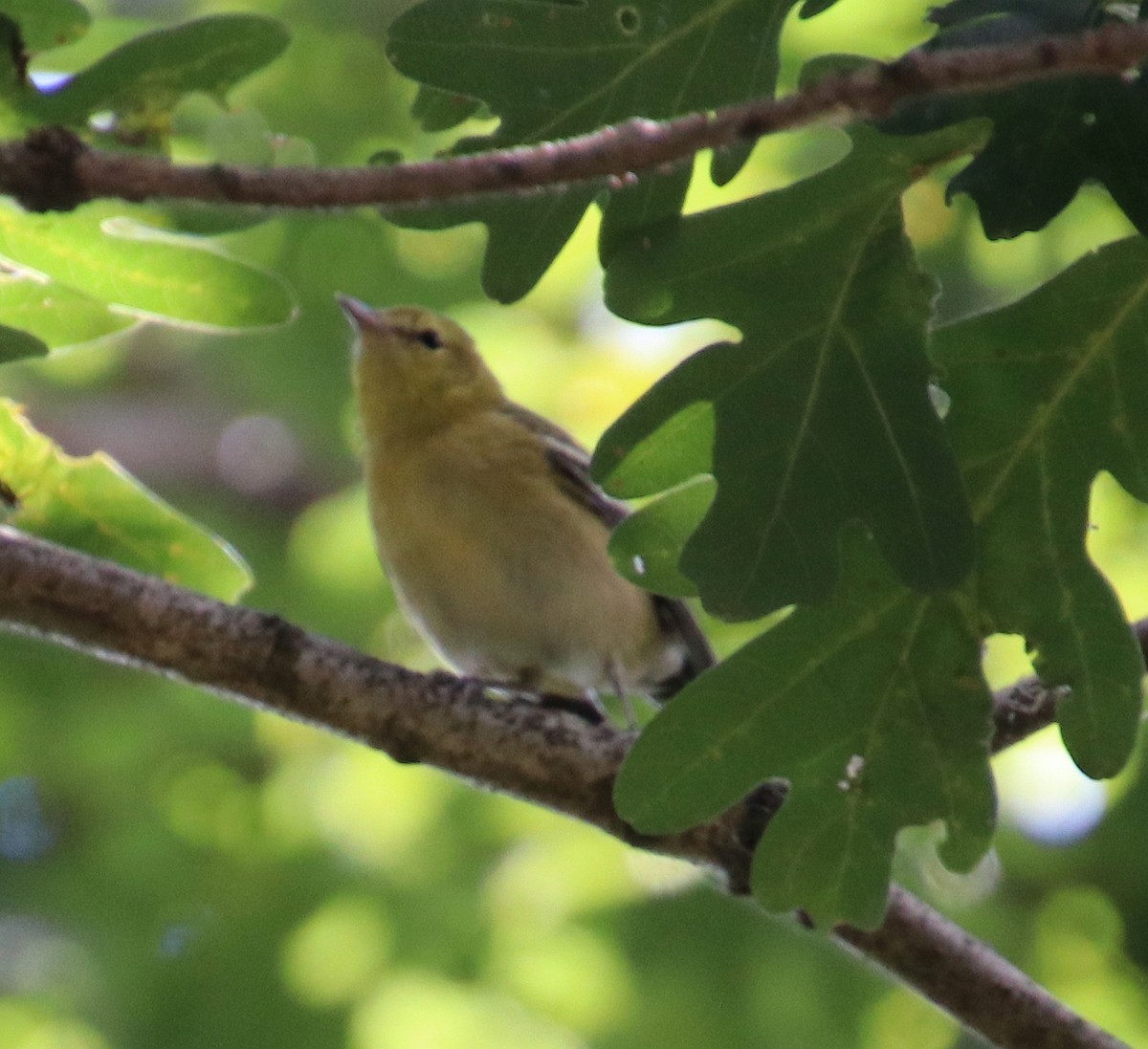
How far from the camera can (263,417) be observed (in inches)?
444

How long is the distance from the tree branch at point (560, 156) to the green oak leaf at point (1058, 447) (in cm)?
108

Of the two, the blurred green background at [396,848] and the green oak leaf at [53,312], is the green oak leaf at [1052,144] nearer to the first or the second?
the green oak leaf at [53,312]

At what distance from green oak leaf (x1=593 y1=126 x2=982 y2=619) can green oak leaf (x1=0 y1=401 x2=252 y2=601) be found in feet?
4.18

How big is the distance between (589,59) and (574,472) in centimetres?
329

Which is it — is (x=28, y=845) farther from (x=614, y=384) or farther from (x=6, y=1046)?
(x=614, y=384)

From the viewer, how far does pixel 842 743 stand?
3.22 m

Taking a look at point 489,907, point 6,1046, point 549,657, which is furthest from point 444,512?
point 6,1046

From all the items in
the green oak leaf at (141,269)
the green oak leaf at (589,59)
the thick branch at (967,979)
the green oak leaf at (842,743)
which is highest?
the green oak leaf at (589,59)

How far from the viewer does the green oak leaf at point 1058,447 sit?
3.05 m

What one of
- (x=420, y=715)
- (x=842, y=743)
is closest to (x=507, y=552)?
(x=420, y=715)

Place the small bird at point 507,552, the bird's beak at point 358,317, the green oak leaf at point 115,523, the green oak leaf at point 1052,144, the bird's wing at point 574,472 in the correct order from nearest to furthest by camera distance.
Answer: the green oak leaf at point 1052,144
the green oak leaf at point 115,523
the small bird at point 507,552
the bird's wing at point 574,472
the bird's beak at point 358,317

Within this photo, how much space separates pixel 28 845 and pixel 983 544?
6757 millimetres

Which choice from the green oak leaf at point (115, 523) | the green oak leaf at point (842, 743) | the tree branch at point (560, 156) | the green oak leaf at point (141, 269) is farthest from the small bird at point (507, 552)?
the tree branch at point (560, 156)

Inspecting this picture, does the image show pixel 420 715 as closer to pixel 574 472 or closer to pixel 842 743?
pixel 842 743
